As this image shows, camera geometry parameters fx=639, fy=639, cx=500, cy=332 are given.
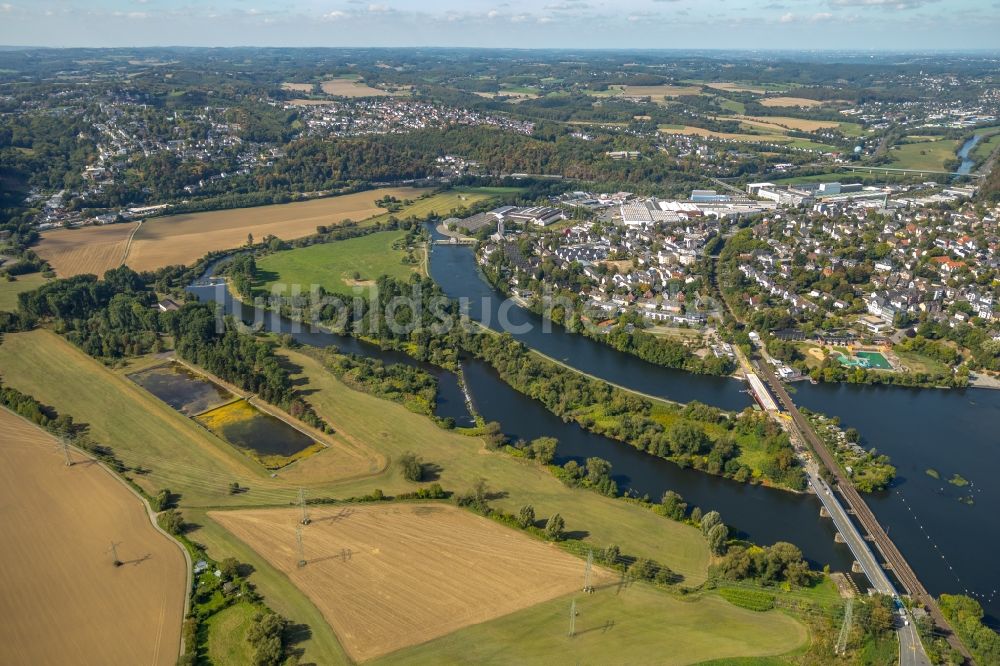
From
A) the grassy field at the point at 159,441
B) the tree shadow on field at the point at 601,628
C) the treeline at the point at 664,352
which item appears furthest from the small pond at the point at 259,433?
the treeline at the point at 664,352

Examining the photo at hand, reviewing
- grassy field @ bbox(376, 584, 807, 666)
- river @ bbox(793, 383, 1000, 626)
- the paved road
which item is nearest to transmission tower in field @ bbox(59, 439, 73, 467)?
grassy field @ bbox(376, 584, 807, 666)

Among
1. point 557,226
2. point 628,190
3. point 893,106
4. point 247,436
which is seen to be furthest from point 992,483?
point 893,106

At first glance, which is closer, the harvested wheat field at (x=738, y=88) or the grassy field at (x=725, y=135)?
the grassy field at (x=725, y=135)

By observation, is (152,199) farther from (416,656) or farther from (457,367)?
(416,656)

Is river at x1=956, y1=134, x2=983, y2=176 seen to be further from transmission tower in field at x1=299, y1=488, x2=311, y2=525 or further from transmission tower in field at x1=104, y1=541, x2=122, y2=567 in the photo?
transmission tower in field at x1=104, y1=541, x2=122, y2=567

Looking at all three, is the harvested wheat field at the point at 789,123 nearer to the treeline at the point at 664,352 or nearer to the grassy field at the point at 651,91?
the grassy field at the point at 651,91

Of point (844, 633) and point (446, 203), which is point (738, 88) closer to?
point (446, 203)
